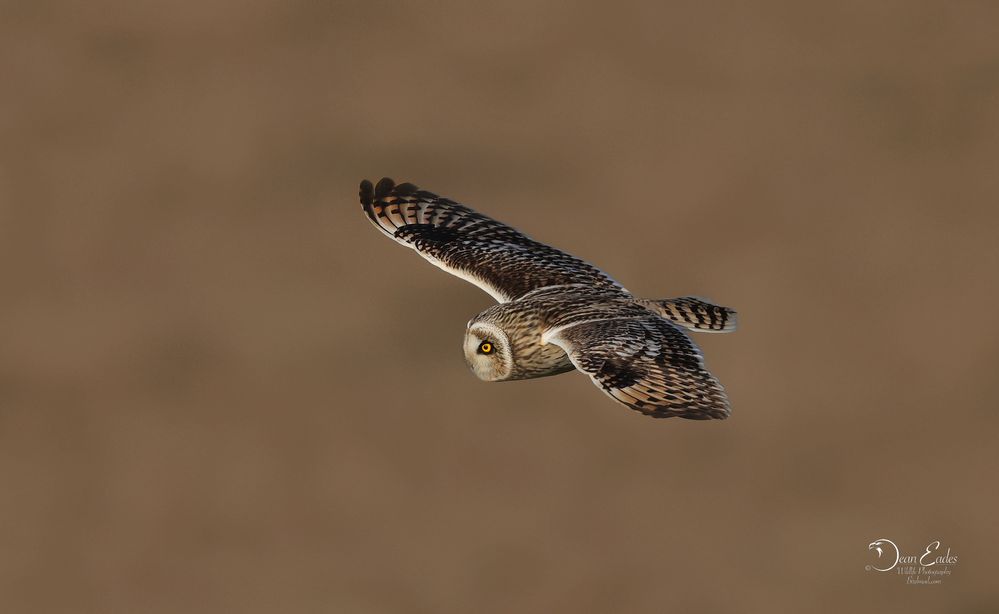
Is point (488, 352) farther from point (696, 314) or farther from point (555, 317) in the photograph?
point (696, 314)

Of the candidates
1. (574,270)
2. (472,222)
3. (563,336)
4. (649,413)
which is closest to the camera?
(649,413)

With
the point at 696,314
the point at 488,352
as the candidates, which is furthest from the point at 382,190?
the point at 696,314

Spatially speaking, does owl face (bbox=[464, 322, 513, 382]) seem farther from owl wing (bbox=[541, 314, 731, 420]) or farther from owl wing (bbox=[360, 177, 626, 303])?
owl wing (bbox=[360, 177, 626, 303])

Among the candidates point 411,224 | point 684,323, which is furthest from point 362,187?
point 684,323

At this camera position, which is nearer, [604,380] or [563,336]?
[604,380]

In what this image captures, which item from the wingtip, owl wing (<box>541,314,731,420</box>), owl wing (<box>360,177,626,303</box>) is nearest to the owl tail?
owl wing (<box>541,314,731,420</box>)

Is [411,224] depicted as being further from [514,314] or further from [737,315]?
[737,315]

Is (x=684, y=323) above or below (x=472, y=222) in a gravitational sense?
below

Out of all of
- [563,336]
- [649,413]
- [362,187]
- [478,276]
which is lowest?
[649,413]
